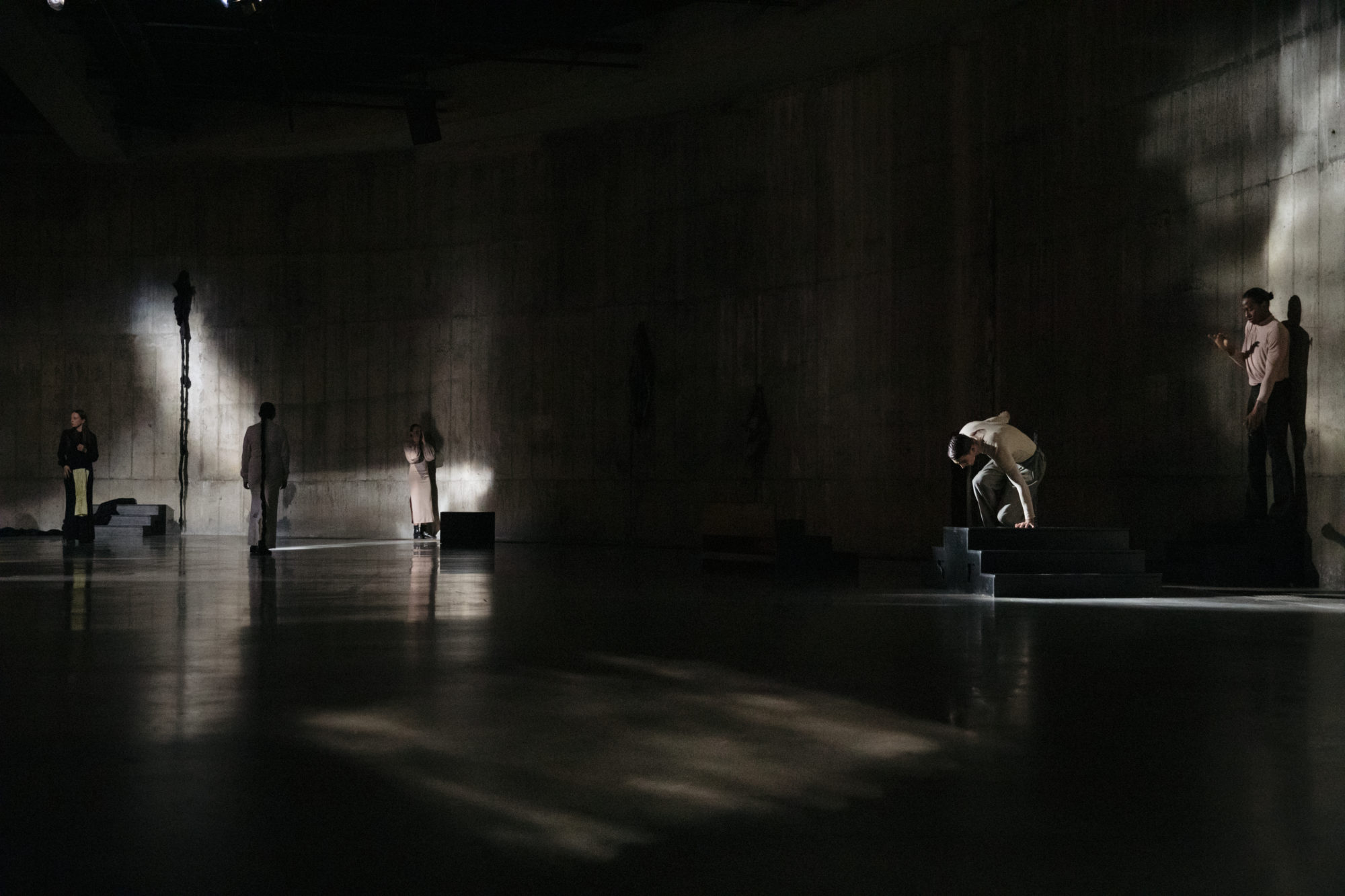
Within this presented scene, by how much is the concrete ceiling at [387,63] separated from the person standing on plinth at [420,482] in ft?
13.4

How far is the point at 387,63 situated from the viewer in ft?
54.3

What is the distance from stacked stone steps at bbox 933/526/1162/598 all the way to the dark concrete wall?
1559mm

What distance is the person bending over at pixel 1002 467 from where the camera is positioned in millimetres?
8750

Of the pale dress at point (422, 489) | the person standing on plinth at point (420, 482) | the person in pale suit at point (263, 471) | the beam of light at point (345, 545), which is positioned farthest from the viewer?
the pale dress at point (422, 489)

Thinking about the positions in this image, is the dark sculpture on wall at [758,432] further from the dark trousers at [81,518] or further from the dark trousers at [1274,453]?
the dark trousers at [81,518]

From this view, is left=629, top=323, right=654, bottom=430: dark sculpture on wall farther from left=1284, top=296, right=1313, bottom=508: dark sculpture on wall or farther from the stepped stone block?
left=1284, top=296, right=1313, bottom=508: dark sculpture on wall

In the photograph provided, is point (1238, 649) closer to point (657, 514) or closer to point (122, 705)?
point (122, 705)

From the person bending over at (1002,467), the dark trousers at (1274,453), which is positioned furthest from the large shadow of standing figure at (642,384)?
the dark trousers at (1274,453)

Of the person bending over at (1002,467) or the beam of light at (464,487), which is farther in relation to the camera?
the beam of light at (464,487)

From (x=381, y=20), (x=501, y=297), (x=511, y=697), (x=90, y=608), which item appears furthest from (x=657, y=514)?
(x=511, y=697)

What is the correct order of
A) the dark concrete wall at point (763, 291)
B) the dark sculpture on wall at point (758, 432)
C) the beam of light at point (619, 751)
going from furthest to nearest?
the dark sculpture on wall at point (758, 432), the dark concrete wall at point (763, 291), the beam of light at point (619, 751)

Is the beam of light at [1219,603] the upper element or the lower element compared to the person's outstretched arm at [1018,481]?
lower

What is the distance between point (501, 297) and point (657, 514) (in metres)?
3.89

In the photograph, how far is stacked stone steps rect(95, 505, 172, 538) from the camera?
16047 mm
